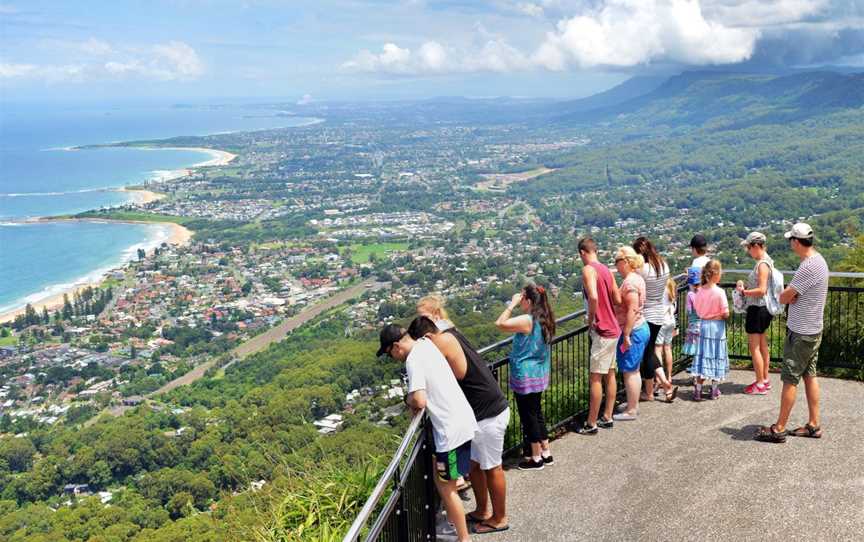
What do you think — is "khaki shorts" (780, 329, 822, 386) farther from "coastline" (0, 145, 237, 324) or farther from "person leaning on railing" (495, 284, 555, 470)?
"coastline" (0, 145, 237, 324)

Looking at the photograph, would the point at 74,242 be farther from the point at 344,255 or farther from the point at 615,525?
the point at 615,525

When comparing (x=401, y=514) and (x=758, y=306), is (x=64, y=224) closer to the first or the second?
(x=758, y=306)

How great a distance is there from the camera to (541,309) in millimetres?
5711

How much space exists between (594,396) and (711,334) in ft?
5.43

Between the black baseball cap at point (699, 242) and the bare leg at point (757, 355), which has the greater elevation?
the black baseball cap at point (699, 242)

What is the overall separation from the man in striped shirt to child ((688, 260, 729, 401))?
1259 mm

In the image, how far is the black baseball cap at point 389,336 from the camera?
175 inches

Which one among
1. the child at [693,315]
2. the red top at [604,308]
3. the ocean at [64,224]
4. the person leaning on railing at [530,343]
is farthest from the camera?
the ocean at [64,224]

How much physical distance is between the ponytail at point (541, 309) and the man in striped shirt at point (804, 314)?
2066mm

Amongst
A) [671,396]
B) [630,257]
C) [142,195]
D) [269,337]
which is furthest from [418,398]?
[142,195]

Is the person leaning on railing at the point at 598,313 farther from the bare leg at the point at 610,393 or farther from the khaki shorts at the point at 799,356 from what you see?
the khaki shorts at the point at 799,356

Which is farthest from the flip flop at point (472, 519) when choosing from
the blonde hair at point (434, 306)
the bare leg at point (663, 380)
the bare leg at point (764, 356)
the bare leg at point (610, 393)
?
the bare leg at point (764, 356)

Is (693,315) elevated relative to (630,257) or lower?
lower

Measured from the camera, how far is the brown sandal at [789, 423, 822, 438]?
6.47m
